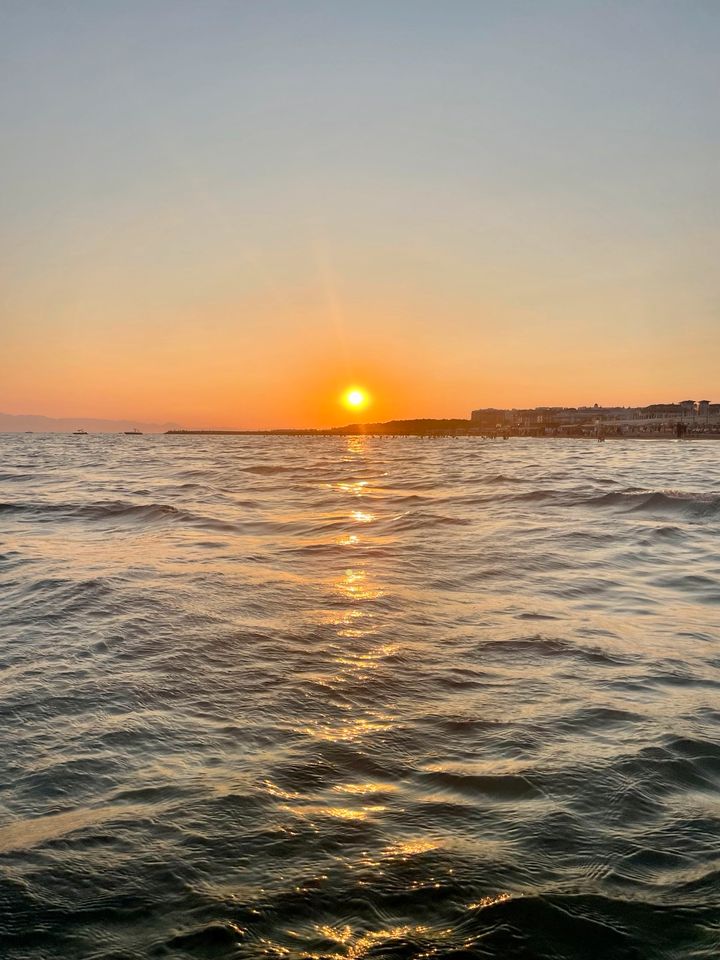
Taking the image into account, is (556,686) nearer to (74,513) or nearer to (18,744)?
(18,744)

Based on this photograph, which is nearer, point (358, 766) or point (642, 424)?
point (358, 766)

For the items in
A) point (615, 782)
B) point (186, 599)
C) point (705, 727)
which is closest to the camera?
point (615, 782)

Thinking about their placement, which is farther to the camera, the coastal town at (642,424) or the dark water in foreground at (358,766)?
the coastal town at (642,424)

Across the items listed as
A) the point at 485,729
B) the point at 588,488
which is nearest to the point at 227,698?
the point at 485,729

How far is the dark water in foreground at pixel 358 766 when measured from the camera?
2275 mm

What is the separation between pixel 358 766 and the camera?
336 cm

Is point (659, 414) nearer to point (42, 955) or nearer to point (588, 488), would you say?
point (588, 488)

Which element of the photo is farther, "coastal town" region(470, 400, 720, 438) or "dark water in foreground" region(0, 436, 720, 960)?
"coastal town" region(470, 400, 720, 438)

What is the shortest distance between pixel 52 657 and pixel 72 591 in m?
2.64

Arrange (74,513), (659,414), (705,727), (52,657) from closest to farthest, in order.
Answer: (705,727)
(52,657)
(74,513)
(659,414)

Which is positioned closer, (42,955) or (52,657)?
(42,955)

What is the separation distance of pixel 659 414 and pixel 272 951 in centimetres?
19720

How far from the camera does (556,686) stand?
15.0 ft

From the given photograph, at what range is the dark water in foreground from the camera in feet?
7.47
